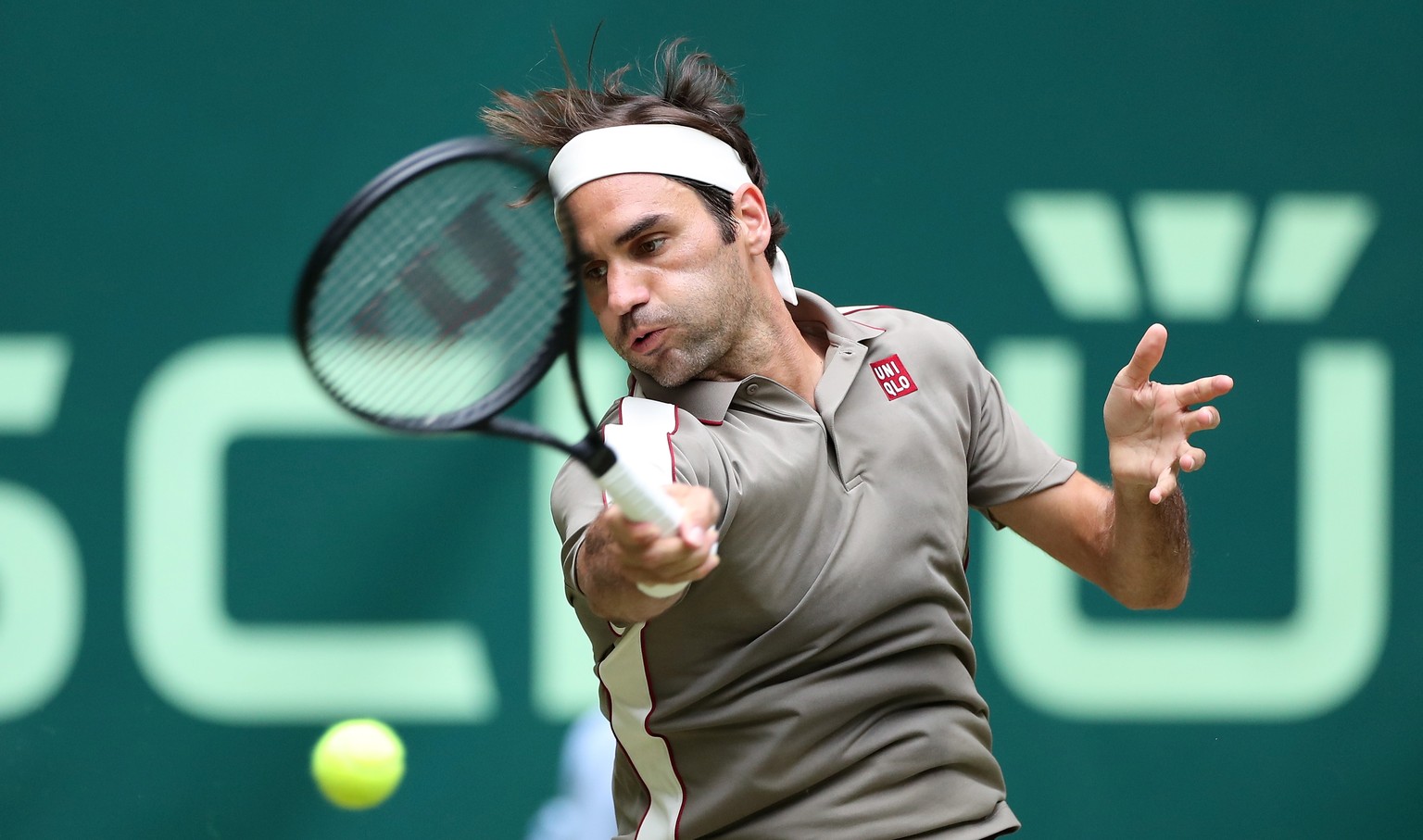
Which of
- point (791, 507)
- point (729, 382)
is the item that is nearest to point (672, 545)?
point (791, 507)

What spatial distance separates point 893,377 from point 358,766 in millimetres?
1475

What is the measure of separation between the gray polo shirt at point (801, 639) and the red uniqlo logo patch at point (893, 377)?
0.9 inches

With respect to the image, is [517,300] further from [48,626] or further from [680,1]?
[48,626]

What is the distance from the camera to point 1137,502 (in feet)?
7.02

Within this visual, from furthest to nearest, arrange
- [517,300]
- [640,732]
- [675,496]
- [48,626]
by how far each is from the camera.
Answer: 1. [48,626]
2. [640,732]
3. [517,300]
4. [675,496]

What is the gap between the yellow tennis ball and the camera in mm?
2990

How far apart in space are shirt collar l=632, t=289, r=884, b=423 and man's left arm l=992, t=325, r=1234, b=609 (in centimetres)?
37

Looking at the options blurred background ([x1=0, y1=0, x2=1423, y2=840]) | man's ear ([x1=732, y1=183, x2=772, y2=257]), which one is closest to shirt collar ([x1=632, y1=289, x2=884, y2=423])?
Result: man's ear ([x1=732, y1=183, x2=772, y2=257])

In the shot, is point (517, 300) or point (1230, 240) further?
point (1230, 240)

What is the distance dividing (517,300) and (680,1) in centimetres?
167

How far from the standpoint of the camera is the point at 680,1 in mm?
3271

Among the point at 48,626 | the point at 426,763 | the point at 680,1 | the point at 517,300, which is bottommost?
the point at 426,763

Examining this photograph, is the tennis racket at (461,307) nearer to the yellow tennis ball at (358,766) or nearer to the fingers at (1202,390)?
the fingers at (1202,390)

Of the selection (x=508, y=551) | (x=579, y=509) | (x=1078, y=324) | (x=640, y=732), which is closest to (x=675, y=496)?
(x=579, y=509)
